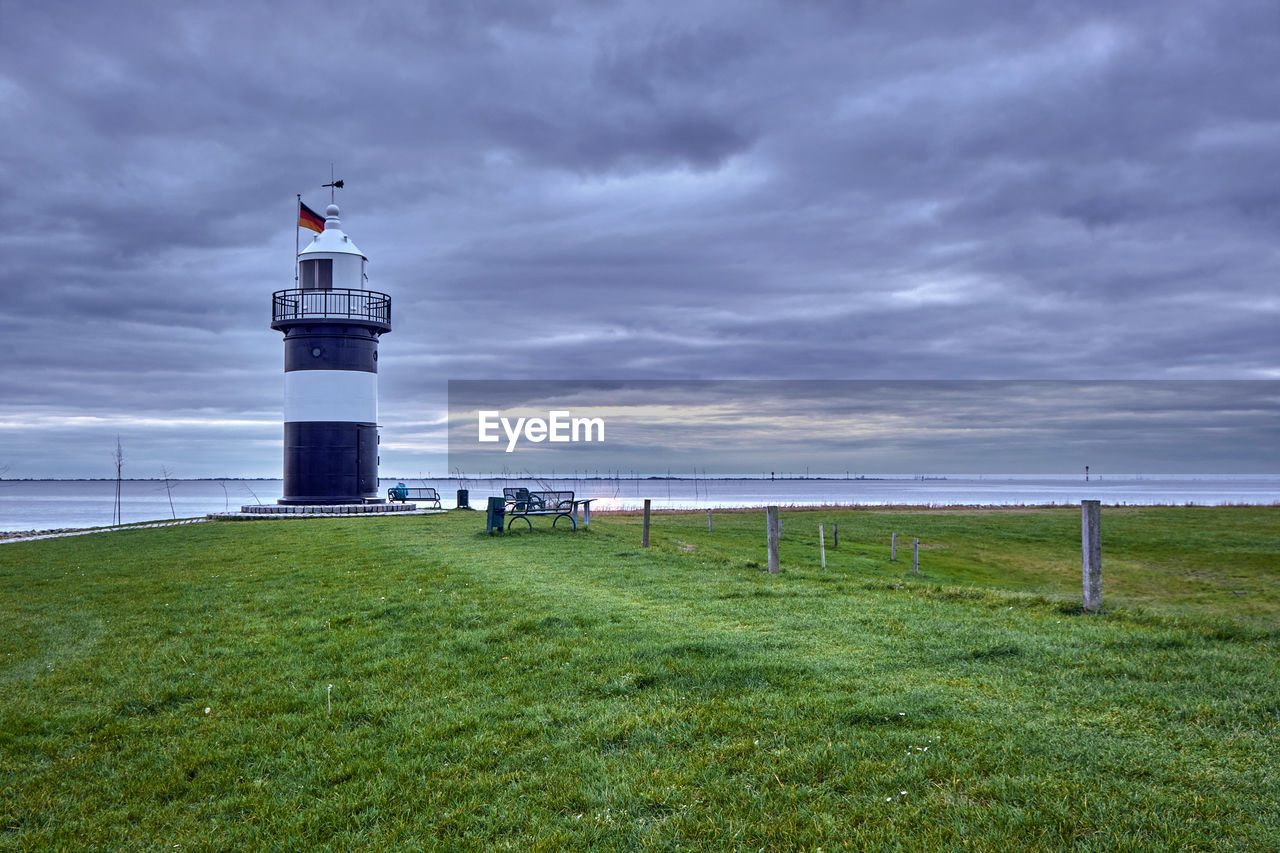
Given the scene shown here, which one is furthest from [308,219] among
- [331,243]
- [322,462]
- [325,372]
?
[322,462]

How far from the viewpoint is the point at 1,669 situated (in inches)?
347

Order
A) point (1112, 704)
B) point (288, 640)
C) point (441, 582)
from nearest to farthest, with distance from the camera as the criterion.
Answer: point (1112, 704), point (288, 640), point (441, 582)

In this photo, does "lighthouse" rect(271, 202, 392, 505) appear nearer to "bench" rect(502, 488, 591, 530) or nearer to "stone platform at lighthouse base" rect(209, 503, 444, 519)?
"stone platform at lighthouse base" rect(209, 503, 444, 519)

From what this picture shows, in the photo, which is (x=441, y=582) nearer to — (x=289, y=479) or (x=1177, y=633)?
(x=1177, y=633)

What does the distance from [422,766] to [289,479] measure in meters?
30.7

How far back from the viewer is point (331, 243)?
3372 cm

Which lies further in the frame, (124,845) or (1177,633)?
(1177,633)

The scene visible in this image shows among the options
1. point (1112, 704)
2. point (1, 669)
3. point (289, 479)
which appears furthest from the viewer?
point (289, 479)

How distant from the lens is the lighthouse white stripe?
32.9 m

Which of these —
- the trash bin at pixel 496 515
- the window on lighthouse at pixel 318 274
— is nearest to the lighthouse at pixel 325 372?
the window on lighthouse at pixel 318 274

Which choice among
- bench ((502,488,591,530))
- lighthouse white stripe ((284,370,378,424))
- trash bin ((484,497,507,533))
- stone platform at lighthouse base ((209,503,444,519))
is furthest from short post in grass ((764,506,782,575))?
lighthouse white stripe ((284,370,378,424))

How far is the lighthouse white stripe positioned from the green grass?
20523 millimetres

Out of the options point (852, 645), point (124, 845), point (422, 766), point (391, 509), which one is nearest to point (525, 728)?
point (422, 766)

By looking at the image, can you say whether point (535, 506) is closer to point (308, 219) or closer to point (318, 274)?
point (318, 274)
